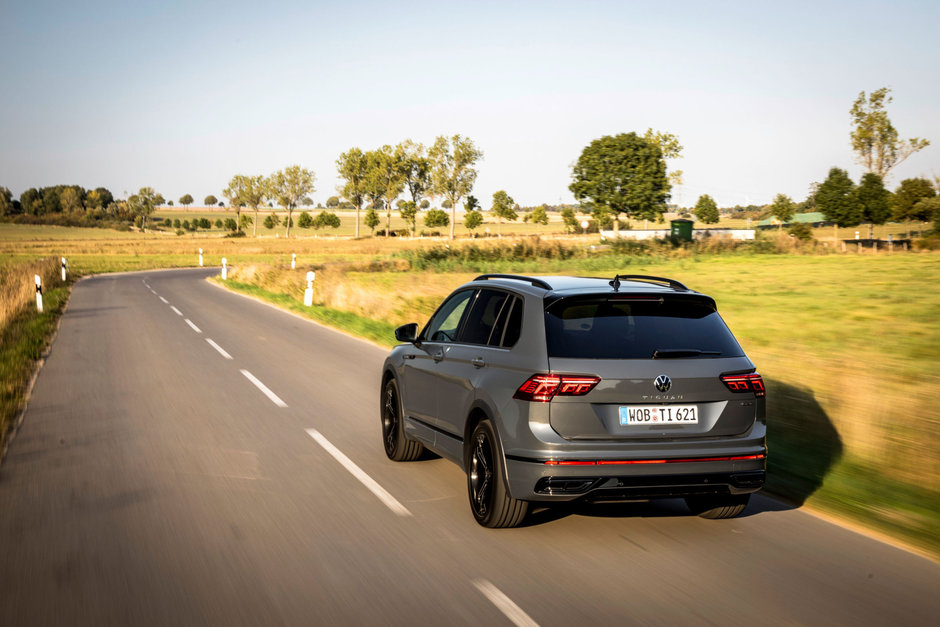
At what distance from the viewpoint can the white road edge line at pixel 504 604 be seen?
167 inches

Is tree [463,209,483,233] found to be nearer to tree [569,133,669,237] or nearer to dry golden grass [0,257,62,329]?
tree [569,133,669,237]

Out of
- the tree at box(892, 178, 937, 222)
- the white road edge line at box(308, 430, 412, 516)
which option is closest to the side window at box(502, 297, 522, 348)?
the white road edge line at box(308, 430, 412, 516)

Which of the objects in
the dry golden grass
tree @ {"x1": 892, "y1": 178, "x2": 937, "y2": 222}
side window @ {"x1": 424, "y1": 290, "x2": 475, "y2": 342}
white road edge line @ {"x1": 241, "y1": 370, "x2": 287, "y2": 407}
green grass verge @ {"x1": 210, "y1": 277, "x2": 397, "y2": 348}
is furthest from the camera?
tree @ {"x1": 892, "y1": 178, "x2": 937, "y2": 222}

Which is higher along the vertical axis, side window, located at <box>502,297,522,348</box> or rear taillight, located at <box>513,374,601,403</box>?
side window, located at <box>502,297,522,348</box>

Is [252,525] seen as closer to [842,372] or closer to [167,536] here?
[167,536]

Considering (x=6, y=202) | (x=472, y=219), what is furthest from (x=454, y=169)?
(x=6, y=202)

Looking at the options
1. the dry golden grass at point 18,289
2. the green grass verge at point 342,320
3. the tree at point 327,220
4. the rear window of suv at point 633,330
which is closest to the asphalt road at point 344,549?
the rear window of suv at point 633,330

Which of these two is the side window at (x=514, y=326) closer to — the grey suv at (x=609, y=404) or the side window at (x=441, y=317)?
the grey suv at (x=609, y=404)

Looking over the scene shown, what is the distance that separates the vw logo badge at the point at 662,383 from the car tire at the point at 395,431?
2.85m

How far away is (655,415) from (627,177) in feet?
311

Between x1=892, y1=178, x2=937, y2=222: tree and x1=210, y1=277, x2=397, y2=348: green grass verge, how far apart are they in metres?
58.8

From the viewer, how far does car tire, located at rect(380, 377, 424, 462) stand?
25.3 ft

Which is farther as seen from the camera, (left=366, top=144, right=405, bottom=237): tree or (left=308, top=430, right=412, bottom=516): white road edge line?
(left=366, top=144, right=405, bottom=237): tree

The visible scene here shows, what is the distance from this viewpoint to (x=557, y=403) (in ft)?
17.1
